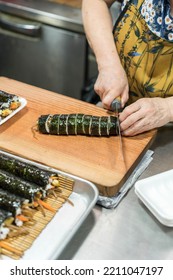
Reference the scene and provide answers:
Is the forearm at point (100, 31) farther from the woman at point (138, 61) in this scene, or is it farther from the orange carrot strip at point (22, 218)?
the orange carrot strip at point (22, 218)

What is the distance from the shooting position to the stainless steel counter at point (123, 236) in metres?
1.20

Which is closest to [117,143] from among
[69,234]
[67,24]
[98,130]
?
[98,130]

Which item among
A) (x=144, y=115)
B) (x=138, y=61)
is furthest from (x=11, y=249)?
(x=138, y=61)

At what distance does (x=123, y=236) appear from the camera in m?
1.25

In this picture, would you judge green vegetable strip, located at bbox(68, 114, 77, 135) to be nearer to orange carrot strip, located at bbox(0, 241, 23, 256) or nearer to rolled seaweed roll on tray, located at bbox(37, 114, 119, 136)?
rolled seaweed roll on tray, located at bbox(37, 114, 119, 136)

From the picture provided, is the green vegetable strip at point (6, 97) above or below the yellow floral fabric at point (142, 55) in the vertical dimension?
below

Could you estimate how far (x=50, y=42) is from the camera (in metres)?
2.91

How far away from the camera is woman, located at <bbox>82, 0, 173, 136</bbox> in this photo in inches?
62.1

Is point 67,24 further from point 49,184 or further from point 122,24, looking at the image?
point 49,184

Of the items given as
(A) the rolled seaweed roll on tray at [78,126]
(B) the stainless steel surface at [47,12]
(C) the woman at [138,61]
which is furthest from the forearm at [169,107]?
(B) the stainless steel surface at [47,12]

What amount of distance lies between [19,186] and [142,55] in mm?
819

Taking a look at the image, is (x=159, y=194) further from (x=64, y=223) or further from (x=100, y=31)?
(x=100, y=31)

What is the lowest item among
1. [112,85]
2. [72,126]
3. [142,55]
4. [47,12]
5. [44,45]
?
[44,45]

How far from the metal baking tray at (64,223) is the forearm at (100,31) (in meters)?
0.63
